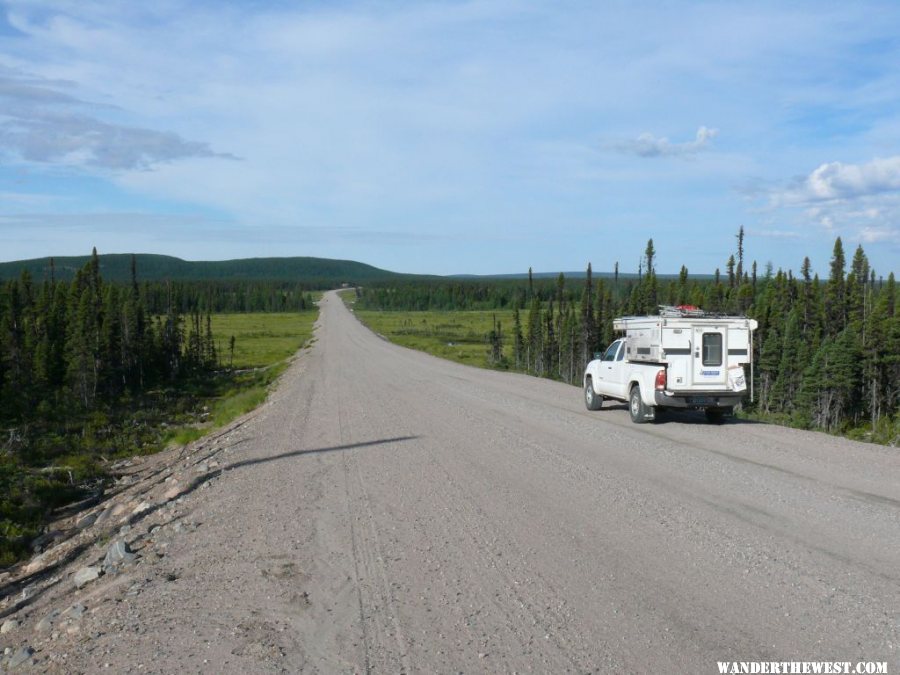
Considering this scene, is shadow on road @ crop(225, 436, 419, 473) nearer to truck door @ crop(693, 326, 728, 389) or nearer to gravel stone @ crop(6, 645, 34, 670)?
truck door @ crop(693, 326, 728, 389)

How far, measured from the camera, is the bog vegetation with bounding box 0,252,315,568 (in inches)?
937

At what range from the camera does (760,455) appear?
12.6m

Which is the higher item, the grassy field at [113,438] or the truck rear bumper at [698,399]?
the truck rear bumper at [698,399]

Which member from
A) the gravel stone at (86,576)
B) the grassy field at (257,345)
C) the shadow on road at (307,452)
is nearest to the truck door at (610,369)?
the shadow on road at (307,452)

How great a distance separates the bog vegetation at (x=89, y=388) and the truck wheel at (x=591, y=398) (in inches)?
521

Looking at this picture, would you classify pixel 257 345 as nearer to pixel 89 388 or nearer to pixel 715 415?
pixel 89 388

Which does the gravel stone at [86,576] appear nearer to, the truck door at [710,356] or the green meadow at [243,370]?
the truck door at [710,356]

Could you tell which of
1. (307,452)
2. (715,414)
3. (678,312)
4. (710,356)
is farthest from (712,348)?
(307,452)

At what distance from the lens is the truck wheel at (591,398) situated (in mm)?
19406

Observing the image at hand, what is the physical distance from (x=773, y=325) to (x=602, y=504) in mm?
90054

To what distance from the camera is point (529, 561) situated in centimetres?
721

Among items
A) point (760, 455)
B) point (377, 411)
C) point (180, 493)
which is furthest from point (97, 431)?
point (760, 455)

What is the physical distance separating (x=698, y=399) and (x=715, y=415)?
123 cm

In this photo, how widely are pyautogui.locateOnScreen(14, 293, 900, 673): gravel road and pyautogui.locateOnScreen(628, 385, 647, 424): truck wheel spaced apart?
240 cm
